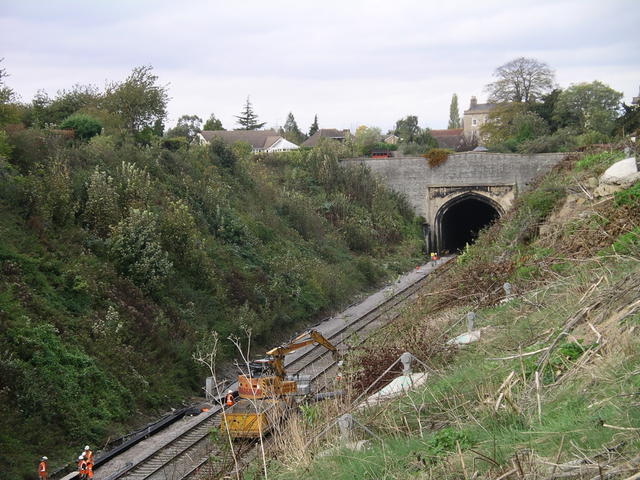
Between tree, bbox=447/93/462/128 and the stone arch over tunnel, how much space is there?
296 ft

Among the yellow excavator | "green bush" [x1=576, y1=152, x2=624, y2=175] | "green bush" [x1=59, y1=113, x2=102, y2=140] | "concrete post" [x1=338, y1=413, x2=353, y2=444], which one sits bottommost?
the yellow excavator

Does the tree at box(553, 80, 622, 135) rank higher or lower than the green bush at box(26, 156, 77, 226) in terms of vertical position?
higher

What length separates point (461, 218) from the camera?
48.9 metres

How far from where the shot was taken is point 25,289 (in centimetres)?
1594

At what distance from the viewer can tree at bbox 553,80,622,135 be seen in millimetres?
58219

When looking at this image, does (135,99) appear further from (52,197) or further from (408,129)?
(408,129)

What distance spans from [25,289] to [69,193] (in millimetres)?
4716

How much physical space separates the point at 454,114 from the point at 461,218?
92.3 metres

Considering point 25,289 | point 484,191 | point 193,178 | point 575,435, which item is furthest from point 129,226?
point 484,191

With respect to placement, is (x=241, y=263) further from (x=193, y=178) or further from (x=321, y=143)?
(x=321, y=143)

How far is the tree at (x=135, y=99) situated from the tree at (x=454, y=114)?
110417mm

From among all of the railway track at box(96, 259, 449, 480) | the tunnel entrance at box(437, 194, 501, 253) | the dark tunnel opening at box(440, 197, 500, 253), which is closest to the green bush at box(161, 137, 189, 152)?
the railway track at box(96, 259, 449, 480)

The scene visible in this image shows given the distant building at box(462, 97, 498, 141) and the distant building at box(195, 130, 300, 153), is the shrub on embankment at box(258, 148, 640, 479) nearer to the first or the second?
the distant building at box(195, 130, 300, 153)

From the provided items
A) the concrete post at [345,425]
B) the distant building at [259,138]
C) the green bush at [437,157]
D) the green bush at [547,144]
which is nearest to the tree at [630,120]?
the green bush at [547,144]
